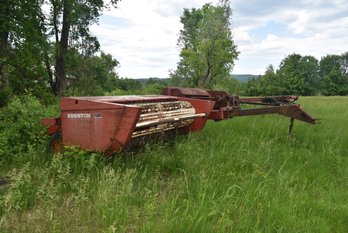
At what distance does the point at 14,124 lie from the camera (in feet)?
20.3

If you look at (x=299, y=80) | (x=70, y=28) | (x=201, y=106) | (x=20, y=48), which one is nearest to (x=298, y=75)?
(x=299, y=80)

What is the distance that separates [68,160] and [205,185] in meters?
1.66

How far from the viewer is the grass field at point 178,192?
344cm

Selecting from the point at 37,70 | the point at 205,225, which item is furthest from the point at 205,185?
the point at 37,70

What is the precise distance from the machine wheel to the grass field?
17 cm

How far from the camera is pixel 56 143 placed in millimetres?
5102

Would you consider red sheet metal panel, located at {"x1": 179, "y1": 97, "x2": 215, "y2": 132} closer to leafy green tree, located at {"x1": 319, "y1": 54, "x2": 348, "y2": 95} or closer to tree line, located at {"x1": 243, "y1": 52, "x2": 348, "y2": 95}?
tree line, located at {"x1": 243, "y1": 52, "x2": 348, "y2": 95}

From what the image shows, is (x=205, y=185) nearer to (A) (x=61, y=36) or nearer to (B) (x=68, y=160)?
(B) (x=68, y=160)

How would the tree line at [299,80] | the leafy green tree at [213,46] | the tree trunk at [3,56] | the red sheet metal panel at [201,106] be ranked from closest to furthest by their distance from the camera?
the red sheet metal panel at [201,106], the tree trunk at [3,56], the leafy green tree at [213,46], the tree line at [299,80]

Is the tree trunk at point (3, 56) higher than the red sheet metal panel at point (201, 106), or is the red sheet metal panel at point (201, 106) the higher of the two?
the tree trunk at point (3, 56)

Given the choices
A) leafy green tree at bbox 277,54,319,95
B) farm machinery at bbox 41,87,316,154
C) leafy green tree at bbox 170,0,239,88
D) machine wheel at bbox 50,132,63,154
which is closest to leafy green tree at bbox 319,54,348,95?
leafy green tree at bbox 277,54,319,95

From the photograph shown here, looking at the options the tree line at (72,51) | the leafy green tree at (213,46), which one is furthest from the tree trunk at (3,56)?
the leafy green tree at (213,46)

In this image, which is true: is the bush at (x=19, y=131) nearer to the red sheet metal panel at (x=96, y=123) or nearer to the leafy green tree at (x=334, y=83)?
the red sheet metal panel at (x=96, y=123)

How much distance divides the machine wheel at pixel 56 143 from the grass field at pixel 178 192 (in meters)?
0.17
